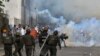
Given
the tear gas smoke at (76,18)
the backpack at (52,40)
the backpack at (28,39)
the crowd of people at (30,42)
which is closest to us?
the backpack at (52,40)

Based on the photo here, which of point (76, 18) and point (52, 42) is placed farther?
point (76, 18)

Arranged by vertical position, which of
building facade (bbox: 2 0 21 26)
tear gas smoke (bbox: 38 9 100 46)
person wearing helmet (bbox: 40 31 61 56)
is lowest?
person wearing helmet (bbox: 40 31 61 56)

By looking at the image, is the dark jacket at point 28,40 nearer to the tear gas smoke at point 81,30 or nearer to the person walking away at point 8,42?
the person walking away at point 8,42

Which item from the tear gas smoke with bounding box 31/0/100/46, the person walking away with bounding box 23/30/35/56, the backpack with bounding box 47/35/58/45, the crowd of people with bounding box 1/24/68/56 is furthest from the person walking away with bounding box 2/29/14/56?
the tear gas smoke with bounding box 31/0/100/46

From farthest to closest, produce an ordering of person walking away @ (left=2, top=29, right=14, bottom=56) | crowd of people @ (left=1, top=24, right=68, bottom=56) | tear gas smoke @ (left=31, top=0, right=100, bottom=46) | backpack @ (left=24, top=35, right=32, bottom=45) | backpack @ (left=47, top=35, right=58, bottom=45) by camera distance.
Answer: tear gas smoke @ (left=31, top=0, right=100, bottom=46) < person walking away @ (left=2, top=29, right=14, bottom=56) < backpack @ (left=24, top=35, right=32, bottom=45) < crowd of people @ (left=1, top=24, right=68, bottom=56) < backpack @ (left=47, top=35, right=58, bottom=45)

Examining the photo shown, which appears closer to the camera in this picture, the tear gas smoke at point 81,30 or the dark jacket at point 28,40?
the dark jacket at point 28,40

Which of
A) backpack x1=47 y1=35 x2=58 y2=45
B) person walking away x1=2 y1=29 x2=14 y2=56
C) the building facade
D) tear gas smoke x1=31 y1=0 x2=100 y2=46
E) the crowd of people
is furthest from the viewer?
the building facade

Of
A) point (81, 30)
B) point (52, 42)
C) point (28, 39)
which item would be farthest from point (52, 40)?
point (81, 30)

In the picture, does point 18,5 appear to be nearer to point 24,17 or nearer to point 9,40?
point 24,17

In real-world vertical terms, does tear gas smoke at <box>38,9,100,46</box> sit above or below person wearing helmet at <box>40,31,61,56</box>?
above

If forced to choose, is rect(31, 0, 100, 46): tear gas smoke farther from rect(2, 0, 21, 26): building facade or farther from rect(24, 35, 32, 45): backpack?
rect(2, 0, 21, 26): building facade

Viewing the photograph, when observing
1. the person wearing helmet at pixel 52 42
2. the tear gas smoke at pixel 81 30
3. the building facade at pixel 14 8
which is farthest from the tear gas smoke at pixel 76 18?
the building facade at pixel 14 8

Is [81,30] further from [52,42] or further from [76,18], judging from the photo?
[52,42]

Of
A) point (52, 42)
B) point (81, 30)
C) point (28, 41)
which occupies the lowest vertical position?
point (52, 42)
